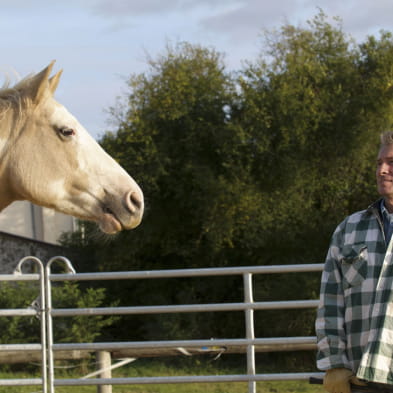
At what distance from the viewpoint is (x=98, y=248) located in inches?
499

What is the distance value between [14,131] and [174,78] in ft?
30.3

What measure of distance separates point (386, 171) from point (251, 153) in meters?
9.21

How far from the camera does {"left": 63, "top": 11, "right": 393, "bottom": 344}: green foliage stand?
11.3 meters

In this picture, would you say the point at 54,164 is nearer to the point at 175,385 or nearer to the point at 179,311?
the point at 179,311

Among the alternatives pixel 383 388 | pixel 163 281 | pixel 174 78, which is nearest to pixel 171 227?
pixel 163 281

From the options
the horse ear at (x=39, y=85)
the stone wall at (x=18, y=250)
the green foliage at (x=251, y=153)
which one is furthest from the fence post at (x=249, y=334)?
the stone wall at (x=18, y=250)

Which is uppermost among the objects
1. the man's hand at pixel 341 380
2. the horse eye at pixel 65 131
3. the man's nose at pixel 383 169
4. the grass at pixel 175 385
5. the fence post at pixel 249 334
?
the horse eye at pixel 65 131

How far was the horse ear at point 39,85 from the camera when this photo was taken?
9.37 ft

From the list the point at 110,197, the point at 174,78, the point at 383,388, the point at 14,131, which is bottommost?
the point at 383,388

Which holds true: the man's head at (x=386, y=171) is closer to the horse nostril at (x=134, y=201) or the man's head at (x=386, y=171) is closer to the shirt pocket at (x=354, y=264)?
the shirt pocket at (x=354, y=264)

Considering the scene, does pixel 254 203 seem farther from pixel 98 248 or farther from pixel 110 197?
pixel 110 197

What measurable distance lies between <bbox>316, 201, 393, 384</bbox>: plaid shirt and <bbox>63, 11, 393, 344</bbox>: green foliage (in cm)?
856

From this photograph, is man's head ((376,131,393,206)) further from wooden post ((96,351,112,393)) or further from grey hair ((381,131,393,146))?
wooden post ((96,351,112,393))

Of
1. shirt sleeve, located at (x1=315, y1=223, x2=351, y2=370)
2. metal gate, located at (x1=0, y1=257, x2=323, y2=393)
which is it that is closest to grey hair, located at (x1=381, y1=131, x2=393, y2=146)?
shirt sleeve, located at (x1=315, y1=223, x2=351, y2=370)
